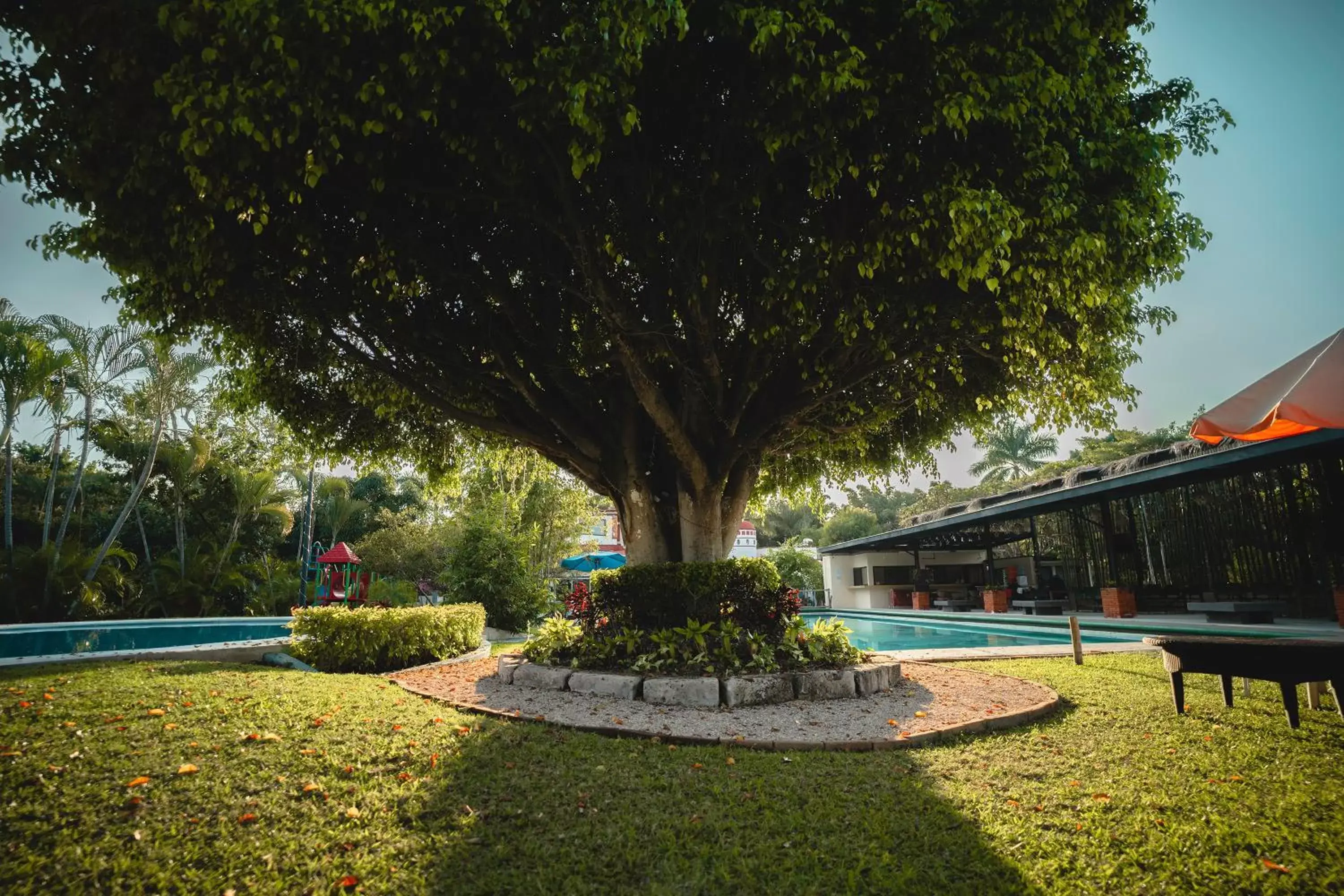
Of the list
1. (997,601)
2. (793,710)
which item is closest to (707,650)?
(793,710)

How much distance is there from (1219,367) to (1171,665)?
16.5 m

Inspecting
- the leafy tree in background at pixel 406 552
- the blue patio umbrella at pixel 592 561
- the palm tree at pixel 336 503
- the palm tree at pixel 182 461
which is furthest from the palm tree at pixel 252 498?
the blue patio umbrella at pixel 592 561

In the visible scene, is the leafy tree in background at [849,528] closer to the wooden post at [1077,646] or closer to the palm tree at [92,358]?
the wooden post at [1077,646]

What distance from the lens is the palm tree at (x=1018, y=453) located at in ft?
140

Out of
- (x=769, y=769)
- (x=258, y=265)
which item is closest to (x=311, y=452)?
(x=258, y=265)

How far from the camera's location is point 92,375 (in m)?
15.6

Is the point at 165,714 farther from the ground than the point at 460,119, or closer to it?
closer to it

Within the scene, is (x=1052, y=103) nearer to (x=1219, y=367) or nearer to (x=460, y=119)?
(x=460, y=119)

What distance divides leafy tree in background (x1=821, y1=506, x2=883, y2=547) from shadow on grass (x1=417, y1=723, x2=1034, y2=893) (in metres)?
48.1

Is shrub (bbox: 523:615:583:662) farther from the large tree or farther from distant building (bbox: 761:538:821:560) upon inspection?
distant building (bbox: 761:538:821:560)

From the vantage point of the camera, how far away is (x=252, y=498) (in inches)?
784

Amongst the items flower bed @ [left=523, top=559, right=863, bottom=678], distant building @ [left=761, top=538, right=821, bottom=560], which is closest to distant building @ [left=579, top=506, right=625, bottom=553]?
distant building @ [left=761, top=538, right=821, bottom=560]

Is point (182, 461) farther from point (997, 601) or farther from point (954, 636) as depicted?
point (997, 601)

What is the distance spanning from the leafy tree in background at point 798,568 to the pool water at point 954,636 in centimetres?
875
